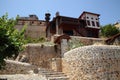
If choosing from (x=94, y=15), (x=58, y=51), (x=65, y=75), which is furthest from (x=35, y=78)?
(x=94, y=15)

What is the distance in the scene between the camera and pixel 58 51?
21812mm

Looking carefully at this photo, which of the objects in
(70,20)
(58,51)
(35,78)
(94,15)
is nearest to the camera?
(35,78)

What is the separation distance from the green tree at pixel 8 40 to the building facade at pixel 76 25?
1811cm

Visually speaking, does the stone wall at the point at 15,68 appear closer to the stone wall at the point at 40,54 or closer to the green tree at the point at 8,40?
the green tree at the point at 8,40

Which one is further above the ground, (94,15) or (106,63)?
(94,15)

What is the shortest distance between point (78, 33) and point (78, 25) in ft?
3.59

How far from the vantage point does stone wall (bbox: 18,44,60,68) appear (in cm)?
2084

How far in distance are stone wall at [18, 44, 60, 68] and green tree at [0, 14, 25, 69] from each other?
9.62 meters

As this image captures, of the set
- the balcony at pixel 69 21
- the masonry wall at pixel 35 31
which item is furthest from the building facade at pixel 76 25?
the masonry wall at pixel 35 31

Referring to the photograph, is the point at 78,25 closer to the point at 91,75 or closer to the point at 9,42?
the point at 91,75

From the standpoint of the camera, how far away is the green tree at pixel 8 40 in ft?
33.4

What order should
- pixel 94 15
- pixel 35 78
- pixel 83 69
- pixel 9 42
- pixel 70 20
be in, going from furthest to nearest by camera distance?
pixel 94 15, pixel 70 20, pixel 83 69, pixel 35 78, pixel 9 42

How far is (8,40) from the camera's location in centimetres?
1037

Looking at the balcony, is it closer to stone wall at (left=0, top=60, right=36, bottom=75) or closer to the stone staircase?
stone wall at (left=0, top=60, right=36, bottom=75)
